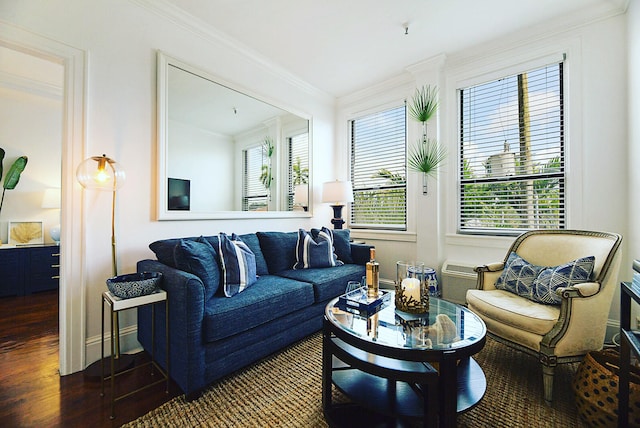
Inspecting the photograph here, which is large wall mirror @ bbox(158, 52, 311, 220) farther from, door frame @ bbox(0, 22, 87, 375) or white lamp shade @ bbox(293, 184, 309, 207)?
door frame @ bbox(0, 22, 87, 375)

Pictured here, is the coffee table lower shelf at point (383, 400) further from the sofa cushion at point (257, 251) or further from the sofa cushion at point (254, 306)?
the sofa cushion at point (257, 251)

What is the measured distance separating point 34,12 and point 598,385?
3887mm

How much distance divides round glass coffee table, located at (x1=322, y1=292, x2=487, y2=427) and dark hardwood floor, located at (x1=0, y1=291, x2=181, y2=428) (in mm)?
1050

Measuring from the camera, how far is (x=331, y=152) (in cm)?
429

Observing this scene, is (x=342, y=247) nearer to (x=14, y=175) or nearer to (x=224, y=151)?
(x=224, y=151)

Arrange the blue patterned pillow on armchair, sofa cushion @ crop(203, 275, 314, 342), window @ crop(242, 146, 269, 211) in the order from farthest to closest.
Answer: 1. window @ crop(242, 146, 269, 211)
2. the blue patterned pillow on armchair
3. sofa cushion @ crop(203, 275, 314, 342)

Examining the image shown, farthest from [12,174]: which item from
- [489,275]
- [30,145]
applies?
[489,275]

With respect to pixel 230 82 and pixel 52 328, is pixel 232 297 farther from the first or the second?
pixel 230 82

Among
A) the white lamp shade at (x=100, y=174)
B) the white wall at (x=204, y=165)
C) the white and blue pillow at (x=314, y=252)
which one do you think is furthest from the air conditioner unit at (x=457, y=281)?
the white lamp shade at (x=100, y=174)

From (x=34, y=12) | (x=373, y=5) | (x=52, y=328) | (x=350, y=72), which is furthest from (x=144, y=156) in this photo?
(x=350, y=72)

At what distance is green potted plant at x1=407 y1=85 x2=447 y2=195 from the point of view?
10.7ft

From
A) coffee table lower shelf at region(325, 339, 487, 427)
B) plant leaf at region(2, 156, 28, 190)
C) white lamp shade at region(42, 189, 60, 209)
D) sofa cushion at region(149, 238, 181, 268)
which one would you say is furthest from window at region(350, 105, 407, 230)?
plant leaf at region(2, 156, 28, 190)

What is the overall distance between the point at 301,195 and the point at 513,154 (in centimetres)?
244

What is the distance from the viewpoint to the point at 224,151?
2.99 m
